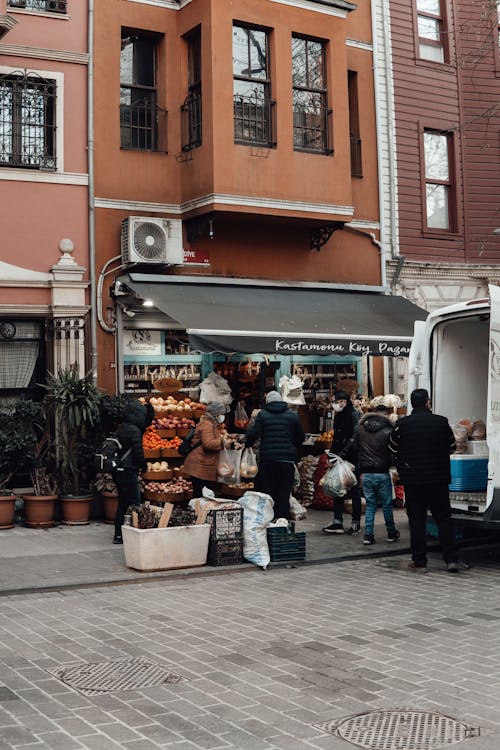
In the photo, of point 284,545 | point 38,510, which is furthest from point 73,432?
point 284,545

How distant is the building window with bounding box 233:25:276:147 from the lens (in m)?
14.9

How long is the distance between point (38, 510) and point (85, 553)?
2.08 m

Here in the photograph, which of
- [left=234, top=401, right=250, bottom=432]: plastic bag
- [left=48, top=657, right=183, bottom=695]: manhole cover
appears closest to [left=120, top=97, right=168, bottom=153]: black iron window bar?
[left=234, top=401, right=250, bottom=432]: plastic bag

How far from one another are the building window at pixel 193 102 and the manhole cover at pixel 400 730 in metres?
11.4

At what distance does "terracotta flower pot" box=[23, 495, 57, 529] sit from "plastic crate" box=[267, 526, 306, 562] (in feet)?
12.8

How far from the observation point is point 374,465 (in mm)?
11359

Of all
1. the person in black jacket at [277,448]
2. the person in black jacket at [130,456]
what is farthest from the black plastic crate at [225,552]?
the person in black jacket at [130,456]

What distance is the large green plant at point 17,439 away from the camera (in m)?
12.3

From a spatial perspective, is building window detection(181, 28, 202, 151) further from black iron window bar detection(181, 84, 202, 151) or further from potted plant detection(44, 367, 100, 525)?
potted plant detection(44, 367, 100, 525)

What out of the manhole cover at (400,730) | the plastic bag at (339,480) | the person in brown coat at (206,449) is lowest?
the manhole cover at (400,730)

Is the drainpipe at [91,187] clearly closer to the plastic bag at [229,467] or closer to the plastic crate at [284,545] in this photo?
the plastic bag at [229,467]

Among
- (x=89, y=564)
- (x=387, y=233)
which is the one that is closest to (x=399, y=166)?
(x=387, y=233)

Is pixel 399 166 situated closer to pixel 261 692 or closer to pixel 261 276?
pixel 261 276

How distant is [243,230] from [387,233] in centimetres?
329
